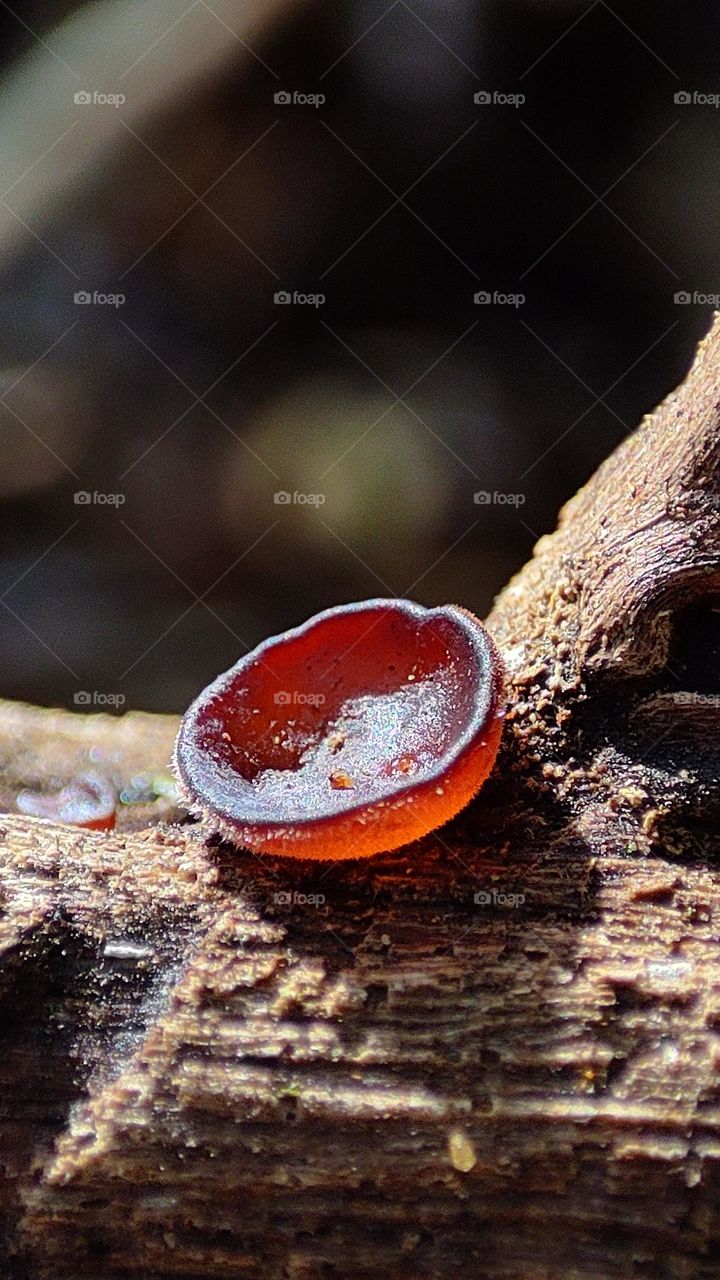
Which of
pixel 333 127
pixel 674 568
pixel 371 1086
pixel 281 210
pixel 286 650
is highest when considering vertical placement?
pixel 333 127

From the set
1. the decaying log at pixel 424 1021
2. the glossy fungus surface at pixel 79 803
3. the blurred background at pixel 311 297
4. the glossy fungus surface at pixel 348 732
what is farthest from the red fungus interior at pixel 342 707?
the blurred background at pixel 311 297

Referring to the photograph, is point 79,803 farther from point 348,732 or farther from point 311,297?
point 311,297

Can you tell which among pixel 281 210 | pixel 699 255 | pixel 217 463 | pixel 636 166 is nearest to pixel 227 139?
pixel 281 210

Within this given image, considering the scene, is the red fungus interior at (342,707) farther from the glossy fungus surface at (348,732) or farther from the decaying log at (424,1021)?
the decaying log at (424,1021)

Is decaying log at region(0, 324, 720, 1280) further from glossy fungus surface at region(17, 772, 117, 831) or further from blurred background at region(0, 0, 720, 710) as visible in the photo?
blurred background at region(0, 0, 720, 710)

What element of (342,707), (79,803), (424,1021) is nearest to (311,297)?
(79,803)

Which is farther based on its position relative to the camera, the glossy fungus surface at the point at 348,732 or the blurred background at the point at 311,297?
the blurred background at the point at 311,297

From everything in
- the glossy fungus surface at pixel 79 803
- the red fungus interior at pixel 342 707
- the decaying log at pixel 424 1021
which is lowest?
the glossy fungus surface at pixel 79 803

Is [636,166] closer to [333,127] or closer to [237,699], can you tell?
[333,127]
